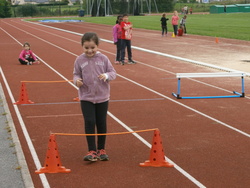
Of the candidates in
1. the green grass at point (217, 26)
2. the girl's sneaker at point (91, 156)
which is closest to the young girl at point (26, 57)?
the girl's sneaker at point (91, 156)

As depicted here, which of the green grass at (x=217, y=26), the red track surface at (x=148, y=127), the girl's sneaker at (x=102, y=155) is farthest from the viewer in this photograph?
the green grass at (x=217, y=26)

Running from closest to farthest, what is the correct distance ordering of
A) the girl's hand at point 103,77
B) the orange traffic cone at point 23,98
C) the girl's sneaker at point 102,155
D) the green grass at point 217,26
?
1. the girl's hand at point 103,77
2. the girl's sneaker at point 102,155
3. the orange traffic cone at point 23,98
4. the green grass at point 217,26

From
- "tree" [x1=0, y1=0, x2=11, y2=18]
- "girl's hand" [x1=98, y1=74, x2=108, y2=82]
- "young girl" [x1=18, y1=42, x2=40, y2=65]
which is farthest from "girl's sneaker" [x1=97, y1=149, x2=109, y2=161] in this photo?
"tree" [x1=0, y1=0, x2=11, y2=18]

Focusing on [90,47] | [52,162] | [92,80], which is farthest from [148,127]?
[52,162]

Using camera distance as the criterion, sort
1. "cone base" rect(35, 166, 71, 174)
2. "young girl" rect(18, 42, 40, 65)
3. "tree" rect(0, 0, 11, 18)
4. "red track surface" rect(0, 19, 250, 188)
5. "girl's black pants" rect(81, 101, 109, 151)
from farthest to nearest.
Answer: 1. "tree" rect(0, 0, 11, 18)
2. "young girl" rect(18, 42, 40, 65)
3. "girl's black pants" rect(81, 101, 109, 151)
4. "cone base" rect(35, 166, 71, 174)
5. "red track surface" rect(0, 19, 250, 188)

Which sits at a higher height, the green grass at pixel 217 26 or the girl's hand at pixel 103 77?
the girl's hand at pixel 103 77

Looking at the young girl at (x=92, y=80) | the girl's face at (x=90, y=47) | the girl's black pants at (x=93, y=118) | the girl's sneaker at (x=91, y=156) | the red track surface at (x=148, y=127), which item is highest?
the girl's face at (x=90, y=47)

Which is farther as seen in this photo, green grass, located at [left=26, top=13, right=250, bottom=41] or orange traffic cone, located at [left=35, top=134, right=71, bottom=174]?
green grass, located at [left=26, top=13, right=250, bottom=41]

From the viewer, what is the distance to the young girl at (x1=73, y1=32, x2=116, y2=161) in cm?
721

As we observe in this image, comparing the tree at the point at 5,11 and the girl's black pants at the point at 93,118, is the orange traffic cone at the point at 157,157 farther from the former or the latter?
the tree at the point at 5,11

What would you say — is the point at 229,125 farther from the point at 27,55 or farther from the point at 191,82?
the point at 27,55

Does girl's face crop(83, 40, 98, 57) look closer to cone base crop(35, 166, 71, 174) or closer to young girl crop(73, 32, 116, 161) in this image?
young girl crop(73, 32, 116, 161)

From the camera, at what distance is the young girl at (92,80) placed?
7.21m

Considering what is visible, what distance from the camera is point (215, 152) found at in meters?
8.03
